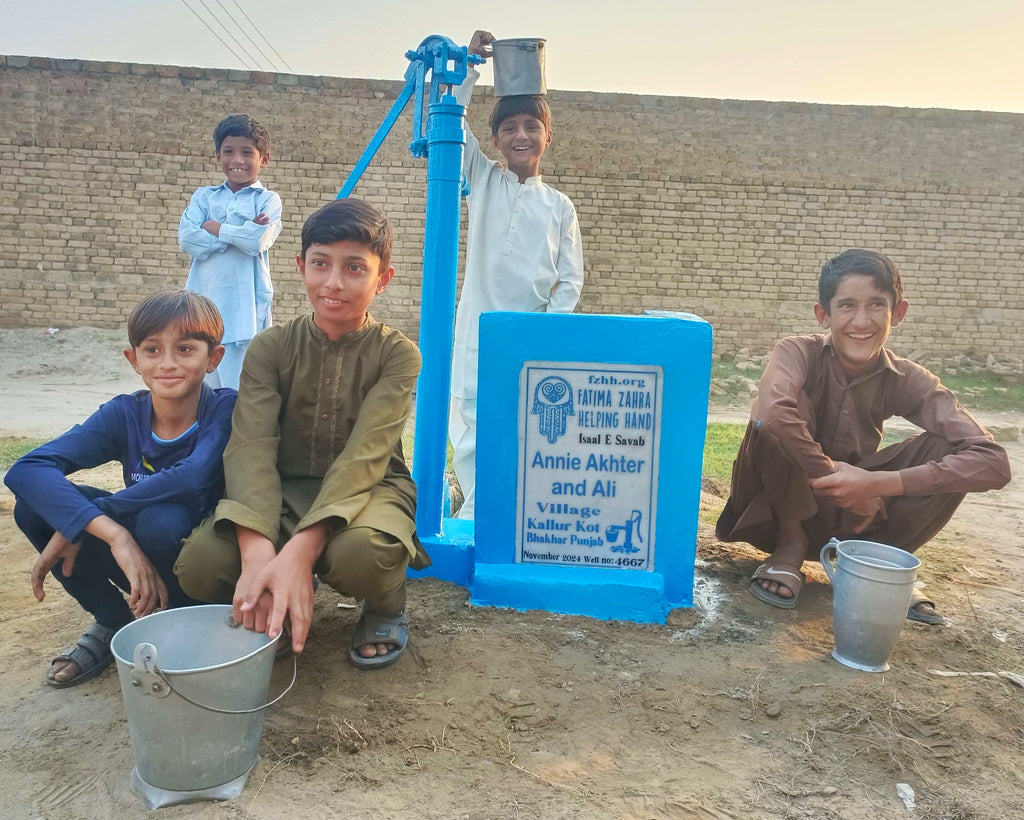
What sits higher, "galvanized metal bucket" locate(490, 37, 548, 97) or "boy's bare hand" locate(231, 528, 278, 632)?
"galvanized metal bucket" locate(490, 37, 548, 97)

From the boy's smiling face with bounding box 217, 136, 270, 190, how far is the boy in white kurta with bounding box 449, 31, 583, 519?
4.25 feet

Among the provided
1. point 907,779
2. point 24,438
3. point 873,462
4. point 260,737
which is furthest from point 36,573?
point 24,438

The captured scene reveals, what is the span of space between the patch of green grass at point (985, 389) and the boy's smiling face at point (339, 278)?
8.75 meters

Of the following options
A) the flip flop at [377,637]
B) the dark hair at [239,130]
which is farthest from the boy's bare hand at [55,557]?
the dark hair at [239,130]

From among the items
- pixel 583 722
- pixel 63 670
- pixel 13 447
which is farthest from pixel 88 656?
pixel 13 447

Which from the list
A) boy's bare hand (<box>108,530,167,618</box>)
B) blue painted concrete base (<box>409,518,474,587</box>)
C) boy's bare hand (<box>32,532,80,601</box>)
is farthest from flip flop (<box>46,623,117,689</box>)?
blue painted concrete base (<box>409,518,474,587</box>)

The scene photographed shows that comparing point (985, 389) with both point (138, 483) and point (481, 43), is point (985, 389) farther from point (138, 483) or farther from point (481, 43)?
point (138, 483)

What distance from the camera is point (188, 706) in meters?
1.52

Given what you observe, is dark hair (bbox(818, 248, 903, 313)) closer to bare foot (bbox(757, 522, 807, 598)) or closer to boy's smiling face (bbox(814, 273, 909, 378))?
boy's smiling face (bbox(814, 273, 909, 378))

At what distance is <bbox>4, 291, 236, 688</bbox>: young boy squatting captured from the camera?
1.96 meters

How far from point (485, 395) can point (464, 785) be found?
4.12ft

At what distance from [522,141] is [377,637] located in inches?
90.1

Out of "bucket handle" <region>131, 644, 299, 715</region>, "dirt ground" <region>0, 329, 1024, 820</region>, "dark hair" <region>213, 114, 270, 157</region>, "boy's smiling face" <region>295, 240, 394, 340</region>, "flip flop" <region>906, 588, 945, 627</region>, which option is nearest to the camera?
"bucket handle" <region>131, 644, 299, 715</region>

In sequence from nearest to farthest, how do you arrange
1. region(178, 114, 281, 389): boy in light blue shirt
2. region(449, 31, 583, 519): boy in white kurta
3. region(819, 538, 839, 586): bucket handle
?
region(819, 538, 839, 586): bucket handle
region(449, 31, 583, 519): boy in white kurta
region(178, 114, 281, 389): boy in light blue shirt
